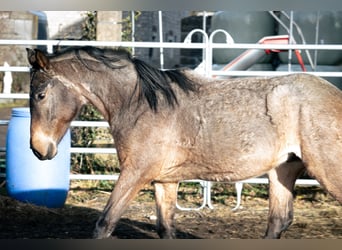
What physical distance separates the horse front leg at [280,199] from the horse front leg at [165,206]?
79cm

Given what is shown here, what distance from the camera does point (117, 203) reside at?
15.5 feet

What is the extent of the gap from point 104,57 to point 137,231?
1.96 meters

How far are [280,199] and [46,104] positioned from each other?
201 centimetres

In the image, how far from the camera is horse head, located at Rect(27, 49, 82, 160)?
191 inches

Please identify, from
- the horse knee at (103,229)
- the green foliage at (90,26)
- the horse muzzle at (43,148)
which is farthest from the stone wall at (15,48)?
the horse knee at (103,229)

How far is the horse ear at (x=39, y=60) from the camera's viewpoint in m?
4.82

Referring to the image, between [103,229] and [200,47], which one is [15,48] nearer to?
[200,47]

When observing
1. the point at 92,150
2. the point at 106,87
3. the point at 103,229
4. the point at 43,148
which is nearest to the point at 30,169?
the point at 92,150

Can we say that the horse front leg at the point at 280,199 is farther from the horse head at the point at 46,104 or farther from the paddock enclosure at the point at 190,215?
the horse head at the point at 46,104

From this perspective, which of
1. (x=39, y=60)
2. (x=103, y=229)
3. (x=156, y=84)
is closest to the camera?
(x=103, y=229)

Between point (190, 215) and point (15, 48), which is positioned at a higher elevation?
point (15, 48)

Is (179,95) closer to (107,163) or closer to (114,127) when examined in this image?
(114,127)
